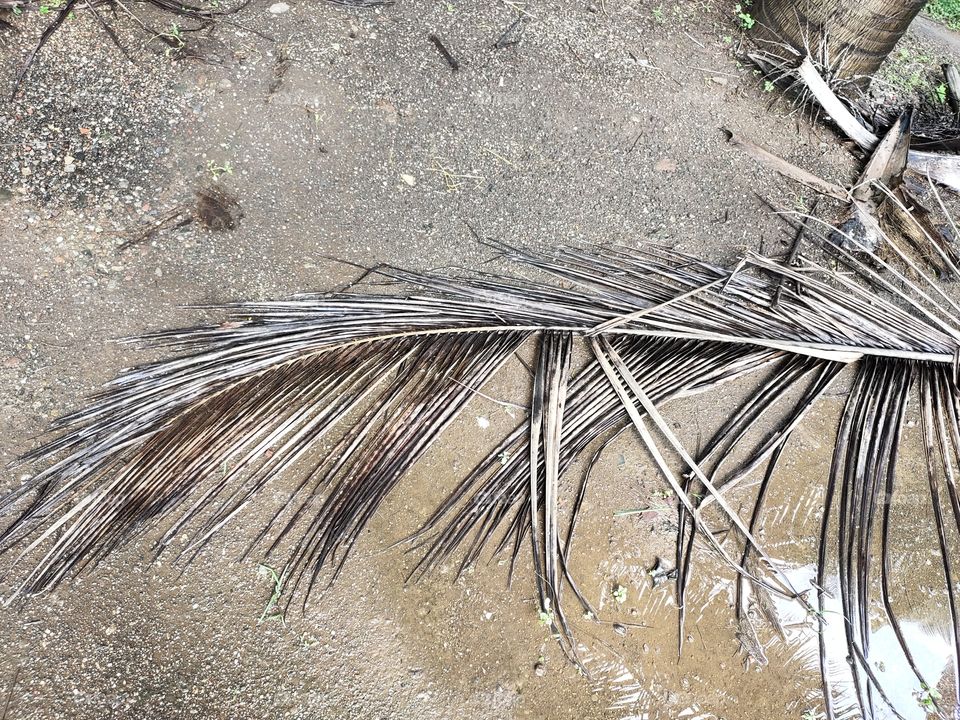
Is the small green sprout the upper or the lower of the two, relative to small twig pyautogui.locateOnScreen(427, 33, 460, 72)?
lower

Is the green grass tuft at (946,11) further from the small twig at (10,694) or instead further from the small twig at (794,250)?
the small twig at (10,694)

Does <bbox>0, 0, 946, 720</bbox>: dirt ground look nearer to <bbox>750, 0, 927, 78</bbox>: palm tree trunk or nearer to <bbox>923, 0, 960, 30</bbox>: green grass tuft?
<bbox>750, 0, 927, 78</bbox>: palm tree trunk

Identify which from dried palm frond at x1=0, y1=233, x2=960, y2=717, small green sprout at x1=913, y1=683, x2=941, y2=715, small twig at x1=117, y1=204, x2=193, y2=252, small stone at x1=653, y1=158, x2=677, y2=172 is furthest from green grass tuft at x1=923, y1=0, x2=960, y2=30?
small twig at x1=117, y1=204, x2=193, y2=252

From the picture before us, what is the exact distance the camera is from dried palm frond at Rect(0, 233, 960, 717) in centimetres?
162

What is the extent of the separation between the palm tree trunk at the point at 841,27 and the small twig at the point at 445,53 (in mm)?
1293

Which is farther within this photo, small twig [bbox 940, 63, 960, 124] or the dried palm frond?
small twig [bbox 940, 63, 960, 124]

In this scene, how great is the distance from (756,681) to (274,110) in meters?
2.38

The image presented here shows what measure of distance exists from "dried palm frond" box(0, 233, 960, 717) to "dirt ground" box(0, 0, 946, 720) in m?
0.10

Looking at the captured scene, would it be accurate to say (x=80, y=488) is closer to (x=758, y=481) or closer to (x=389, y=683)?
(x=389, y=683)

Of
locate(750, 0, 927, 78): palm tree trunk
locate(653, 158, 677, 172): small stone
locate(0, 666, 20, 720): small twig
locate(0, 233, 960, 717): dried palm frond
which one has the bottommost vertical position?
locate(0, 666, 20, 720): small twig

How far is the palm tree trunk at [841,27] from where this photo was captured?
2320mm

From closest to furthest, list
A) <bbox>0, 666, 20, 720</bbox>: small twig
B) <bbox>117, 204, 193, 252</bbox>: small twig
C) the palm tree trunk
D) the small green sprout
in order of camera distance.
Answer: <bbox>0, 666, 20, 720</bbox>: small twig
the small green sprout
<bbox>117, 204, 193, 252</bbox>: small twig
the palm tree trunk

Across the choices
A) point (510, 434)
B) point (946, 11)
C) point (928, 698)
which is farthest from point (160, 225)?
point (946, 11)

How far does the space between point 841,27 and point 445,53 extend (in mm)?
1505
